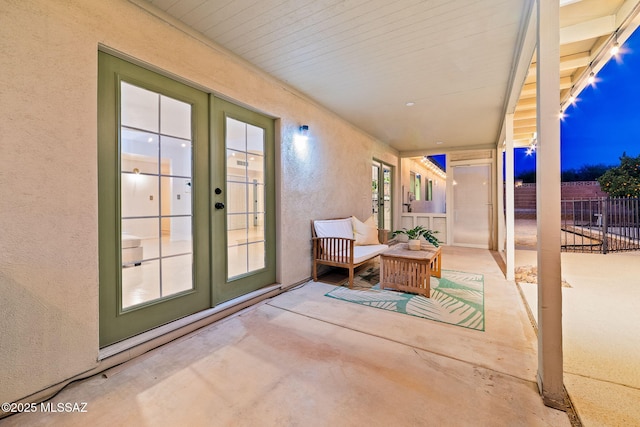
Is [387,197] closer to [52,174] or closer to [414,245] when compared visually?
[414,245]

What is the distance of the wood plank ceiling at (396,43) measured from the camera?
205 centimetres

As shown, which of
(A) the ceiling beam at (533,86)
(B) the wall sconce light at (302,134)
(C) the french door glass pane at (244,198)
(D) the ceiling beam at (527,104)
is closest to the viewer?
(C) the french door glass pane at (244,198)

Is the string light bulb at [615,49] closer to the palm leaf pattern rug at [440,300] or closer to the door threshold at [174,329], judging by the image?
the palm leaf pattern rug at [440,300]

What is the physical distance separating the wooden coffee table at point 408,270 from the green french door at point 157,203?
178cm

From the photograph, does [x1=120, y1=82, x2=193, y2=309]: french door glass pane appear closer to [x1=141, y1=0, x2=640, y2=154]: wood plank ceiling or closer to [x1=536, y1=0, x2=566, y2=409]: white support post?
[x1=141, y1=0, x2=640, y2=154]: wood plank ceiling

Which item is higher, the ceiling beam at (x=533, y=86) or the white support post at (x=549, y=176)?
the ceiling beam at (x=533, y=86)

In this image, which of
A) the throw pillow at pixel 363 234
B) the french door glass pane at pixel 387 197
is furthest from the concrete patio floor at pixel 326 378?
the french door glass pane at pixel 387 197

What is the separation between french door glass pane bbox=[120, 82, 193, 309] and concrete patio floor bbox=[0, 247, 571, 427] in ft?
1.79

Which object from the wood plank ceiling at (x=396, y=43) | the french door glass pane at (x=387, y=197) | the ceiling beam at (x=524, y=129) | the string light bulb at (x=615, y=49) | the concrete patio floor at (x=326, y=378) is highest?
the ceiling beam at (x=524, y=129)

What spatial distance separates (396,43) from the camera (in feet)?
8.15

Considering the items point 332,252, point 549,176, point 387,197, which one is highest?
point 387,197

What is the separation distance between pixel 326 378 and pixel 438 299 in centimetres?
190

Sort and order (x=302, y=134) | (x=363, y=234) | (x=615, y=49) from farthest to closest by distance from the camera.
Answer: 1. (x=363, y=234)
2. (x=302, y=134)
3. (x=615, y=49)

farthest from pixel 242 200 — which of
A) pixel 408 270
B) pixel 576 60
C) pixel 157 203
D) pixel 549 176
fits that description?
pixel 576 60
